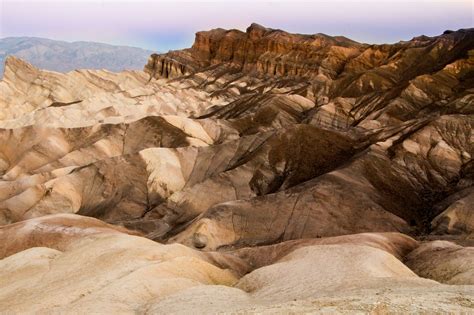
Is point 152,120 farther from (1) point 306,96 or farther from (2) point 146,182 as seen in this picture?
(1) point 306,96

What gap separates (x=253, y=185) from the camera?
5900 centimetres

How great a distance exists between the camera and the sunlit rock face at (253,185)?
82.2 feet

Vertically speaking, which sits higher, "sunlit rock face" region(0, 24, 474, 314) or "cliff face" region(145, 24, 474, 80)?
"cliff face" region(145, 24, 474, 80)

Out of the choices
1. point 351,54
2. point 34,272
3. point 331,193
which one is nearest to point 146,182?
point 331,193

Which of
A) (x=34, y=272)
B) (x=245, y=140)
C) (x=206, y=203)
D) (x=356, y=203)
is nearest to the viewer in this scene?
(x=34, y=272)

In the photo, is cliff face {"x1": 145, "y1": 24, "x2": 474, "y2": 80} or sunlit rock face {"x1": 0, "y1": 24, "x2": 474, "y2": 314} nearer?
sunlit rock face {"x1": 0, "y1": 24, "x2": 474, "y2": 314}

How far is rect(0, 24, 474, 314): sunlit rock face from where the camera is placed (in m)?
25.1

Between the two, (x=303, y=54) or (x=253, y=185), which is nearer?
(x=253, y=185)

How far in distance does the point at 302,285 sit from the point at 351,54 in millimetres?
106737

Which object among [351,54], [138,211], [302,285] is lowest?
[138,211]

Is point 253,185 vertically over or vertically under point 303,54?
under

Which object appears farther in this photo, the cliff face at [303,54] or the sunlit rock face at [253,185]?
the cliff face at [303,54]

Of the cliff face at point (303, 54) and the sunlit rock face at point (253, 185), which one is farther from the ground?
the cliff face at point (303, 54)

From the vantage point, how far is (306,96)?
10688 cm
